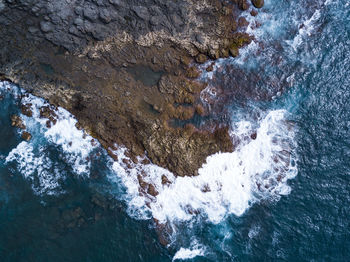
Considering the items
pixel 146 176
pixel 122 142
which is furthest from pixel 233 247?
pixel 122 142

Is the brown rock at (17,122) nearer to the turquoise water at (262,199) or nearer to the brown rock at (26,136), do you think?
the turquoise water at (262,199)

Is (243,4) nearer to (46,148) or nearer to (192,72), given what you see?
(192,72)

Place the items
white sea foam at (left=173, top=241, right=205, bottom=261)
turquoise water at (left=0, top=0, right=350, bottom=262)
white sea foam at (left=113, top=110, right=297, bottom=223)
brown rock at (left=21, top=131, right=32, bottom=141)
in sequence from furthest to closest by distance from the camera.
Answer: brown rock at (left=21, top=131, right=32, bottom=141)
white sea foam at (left=113, top=110, right=297, bottom=223)
white sea foam at (left=173, top=241, right=205, bottom=261)
turquoise water at (left=0, top=0, right=350, bottom=262)

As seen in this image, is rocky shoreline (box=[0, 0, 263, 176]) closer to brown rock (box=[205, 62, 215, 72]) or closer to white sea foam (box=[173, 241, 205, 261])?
brown rock (box=[205, 62, 215, 72])

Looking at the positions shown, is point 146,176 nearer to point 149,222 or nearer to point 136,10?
point 149,222

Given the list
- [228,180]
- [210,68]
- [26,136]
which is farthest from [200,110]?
[26,136]

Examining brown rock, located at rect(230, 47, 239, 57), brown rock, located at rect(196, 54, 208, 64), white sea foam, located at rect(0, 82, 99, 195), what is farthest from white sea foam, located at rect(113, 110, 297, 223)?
brown rock, located at rect(196, 54, 208, 64)

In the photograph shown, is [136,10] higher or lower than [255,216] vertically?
higher

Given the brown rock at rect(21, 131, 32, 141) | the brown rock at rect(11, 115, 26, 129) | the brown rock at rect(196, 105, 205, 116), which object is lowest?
the brown rock at rect(21, 131, 32, 141)
